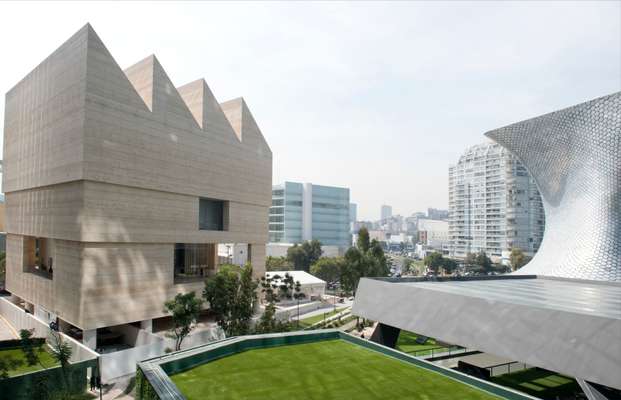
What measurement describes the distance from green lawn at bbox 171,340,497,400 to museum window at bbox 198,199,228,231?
21499 mm

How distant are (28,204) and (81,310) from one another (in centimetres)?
1468

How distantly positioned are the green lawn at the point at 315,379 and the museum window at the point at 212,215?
21.5 metres

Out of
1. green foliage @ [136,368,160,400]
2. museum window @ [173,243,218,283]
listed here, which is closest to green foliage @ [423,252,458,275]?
museum window @ [173,243,218,283]

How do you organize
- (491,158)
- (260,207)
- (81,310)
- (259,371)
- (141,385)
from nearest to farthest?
(141,385)
(259,371)
(81,310)
(260,207)
(491,158)

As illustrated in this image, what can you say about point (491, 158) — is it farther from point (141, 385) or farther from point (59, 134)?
point (141, 385)

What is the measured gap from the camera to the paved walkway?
31.6m

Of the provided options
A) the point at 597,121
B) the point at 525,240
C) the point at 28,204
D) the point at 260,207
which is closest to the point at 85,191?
the point at 28,204

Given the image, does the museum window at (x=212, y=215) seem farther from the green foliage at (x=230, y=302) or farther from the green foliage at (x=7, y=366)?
the green foliage at (x=7, y=366)

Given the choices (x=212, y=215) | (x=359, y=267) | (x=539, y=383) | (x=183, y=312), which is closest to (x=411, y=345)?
(x=539, y=383)

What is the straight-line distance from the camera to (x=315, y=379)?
13.8m

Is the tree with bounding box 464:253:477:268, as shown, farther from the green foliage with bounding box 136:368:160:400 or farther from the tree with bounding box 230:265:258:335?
the green foliage with bounding box 136:368:160:400

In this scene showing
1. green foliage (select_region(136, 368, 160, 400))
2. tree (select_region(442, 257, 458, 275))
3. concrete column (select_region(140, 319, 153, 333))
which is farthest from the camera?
tree (select_region(442, 257, 458, 275))

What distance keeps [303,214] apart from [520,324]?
100 m

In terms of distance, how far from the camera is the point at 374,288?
67.7 ft
